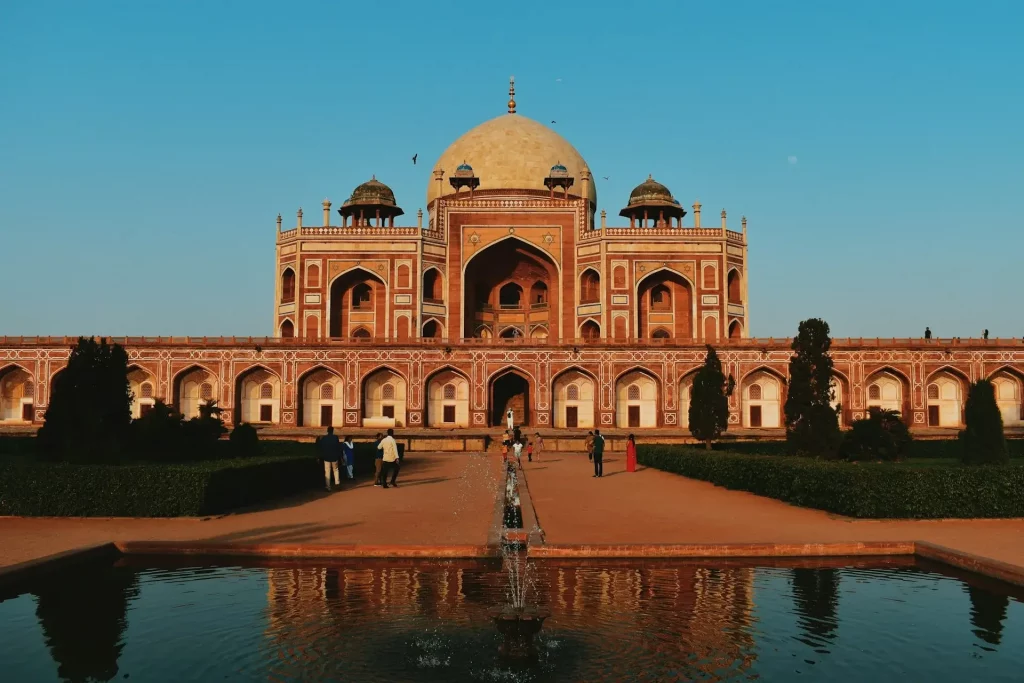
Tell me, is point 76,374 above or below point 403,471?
above

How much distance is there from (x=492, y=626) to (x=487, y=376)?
31077 millimetres

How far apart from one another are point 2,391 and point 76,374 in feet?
96.1

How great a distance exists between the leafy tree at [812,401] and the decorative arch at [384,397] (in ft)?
75.1

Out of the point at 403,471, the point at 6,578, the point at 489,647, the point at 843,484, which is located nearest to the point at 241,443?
the point at 403,471

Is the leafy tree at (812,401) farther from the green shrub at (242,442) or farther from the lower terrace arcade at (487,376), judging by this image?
the lower terrace arcade at (487,376)

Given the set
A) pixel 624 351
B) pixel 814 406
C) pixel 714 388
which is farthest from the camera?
pixel 624 351

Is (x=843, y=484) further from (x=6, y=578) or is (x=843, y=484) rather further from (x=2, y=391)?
(x=2, y=391)

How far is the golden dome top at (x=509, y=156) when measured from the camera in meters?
47.8

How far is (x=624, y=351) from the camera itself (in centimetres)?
3756

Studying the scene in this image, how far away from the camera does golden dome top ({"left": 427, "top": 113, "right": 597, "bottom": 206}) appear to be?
47812mm

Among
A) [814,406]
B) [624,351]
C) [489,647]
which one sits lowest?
[489,647]

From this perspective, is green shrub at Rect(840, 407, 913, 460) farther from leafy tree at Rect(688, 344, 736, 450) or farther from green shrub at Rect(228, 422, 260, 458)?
green shrub at Rect(228, 422, 260, 458)

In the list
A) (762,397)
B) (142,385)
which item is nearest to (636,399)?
(762,397)

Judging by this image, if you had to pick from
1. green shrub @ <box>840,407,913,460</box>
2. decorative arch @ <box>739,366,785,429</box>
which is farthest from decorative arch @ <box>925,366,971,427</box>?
green shrub @ <box>840,407,913,460</box>
